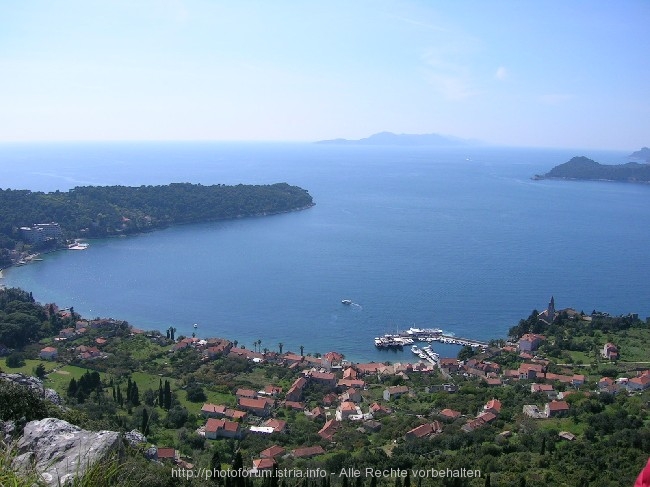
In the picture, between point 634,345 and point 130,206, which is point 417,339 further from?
point 130,206

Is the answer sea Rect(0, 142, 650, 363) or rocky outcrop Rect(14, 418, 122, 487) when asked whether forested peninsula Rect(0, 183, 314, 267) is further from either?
rocky outcrop Rect(14, 418, 122, 487)

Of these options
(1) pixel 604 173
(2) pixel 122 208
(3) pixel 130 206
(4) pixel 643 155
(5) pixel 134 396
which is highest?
(4) pixel 643 155

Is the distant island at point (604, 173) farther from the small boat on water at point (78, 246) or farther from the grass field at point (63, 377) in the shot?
the grass field at point (63, 377)

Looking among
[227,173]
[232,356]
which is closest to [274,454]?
[232,356]

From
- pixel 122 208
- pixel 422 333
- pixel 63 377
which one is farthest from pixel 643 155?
pixel 63 377

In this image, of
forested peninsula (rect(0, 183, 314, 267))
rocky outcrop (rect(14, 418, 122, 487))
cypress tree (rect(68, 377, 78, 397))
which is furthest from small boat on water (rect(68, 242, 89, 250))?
rocky outcrop (rect(14, 418, 122, 487))

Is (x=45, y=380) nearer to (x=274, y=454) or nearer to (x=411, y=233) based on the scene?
(x=274, y=454)

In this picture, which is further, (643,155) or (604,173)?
(643,155)
